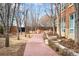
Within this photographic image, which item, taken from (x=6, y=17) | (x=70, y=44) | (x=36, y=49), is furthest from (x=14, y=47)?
(x=70, y=44)

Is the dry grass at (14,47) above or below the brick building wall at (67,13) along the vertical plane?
below

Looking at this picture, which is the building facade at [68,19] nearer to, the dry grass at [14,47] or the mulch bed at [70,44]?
the mulch bed at [70,44]

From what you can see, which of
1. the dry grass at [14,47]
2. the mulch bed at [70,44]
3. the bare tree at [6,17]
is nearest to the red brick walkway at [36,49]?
the dry grass at [14,47]

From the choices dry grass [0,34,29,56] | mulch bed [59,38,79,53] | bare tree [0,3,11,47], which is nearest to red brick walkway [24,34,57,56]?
dry grass [0,34,29,56]

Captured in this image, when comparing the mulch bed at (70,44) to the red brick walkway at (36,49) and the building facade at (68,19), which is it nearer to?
the building facade at (68,19)

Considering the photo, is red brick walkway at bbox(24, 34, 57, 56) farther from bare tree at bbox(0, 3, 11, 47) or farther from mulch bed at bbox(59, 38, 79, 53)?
bare tree at bbox(0, 3, 11, 47)

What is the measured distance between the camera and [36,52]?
472 centimetres

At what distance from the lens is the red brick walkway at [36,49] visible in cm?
471

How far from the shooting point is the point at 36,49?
15.5ft

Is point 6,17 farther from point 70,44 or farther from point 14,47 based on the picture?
point 70,44

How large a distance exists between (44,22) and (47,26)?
2.6 inches

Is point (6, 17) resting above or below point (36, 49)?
above

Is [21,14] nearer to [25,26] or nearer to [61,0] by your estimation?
[25,26]

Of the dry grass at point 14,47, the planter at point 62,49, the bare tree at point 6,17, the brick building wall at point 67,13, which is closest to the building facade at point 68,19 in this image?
the brick building wall at point 67,13
